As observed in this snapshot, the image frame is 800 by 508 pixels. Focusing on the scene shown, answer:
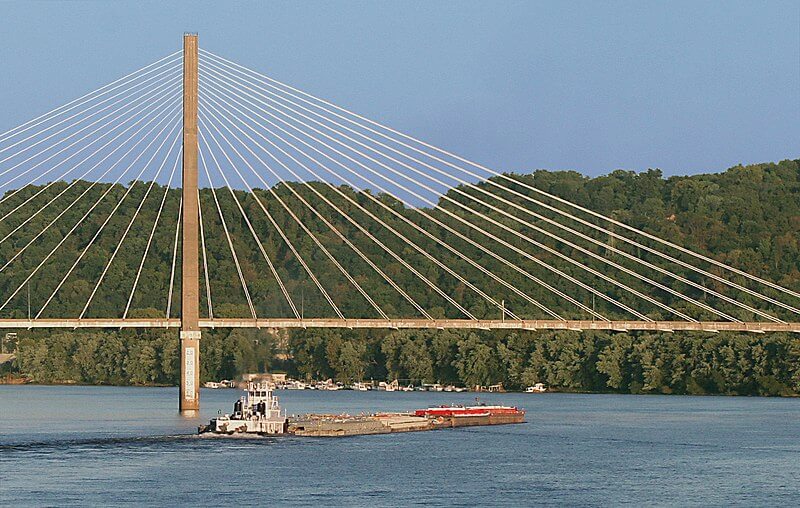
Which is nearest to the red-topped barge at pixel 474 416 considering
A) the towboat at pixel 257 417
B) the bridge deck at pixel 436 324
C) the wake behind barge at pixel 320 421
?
the wake behind barge at pixel 320 421

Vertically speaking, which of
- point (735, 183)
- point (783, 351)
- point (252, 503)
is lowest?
point (252, 503)

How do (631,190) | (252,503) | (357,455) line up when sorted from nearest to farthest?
(252,503)
(357,455)
(631,190)

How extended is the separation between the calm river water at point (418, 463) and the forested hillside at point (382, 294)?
30.2 metres

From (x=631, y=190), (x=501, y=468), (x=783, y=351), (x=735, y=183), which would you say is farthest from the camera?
(x=631, y=190)

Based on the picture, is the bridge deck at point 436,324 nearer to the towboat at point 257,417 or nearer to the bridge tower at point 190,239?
the bridge tower at point 190,239

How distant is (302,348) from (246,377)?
43199mm

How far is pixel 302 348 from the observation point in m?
138

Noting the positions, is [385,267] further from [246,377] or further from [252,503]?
[252,503]

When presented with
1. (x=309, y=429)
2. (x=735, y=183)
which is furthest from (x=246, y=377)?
(x=735, y=183)

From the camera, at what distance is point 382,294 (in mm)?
135125

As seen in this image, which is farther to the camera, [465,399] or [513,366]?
[513,366]

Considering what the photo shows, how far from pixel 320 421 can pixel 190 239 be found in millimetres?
10642

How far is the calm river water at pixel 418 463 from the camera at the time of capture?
5350cm

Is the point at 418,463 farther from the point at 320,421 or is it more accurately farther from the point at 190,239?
the point at 190,239
